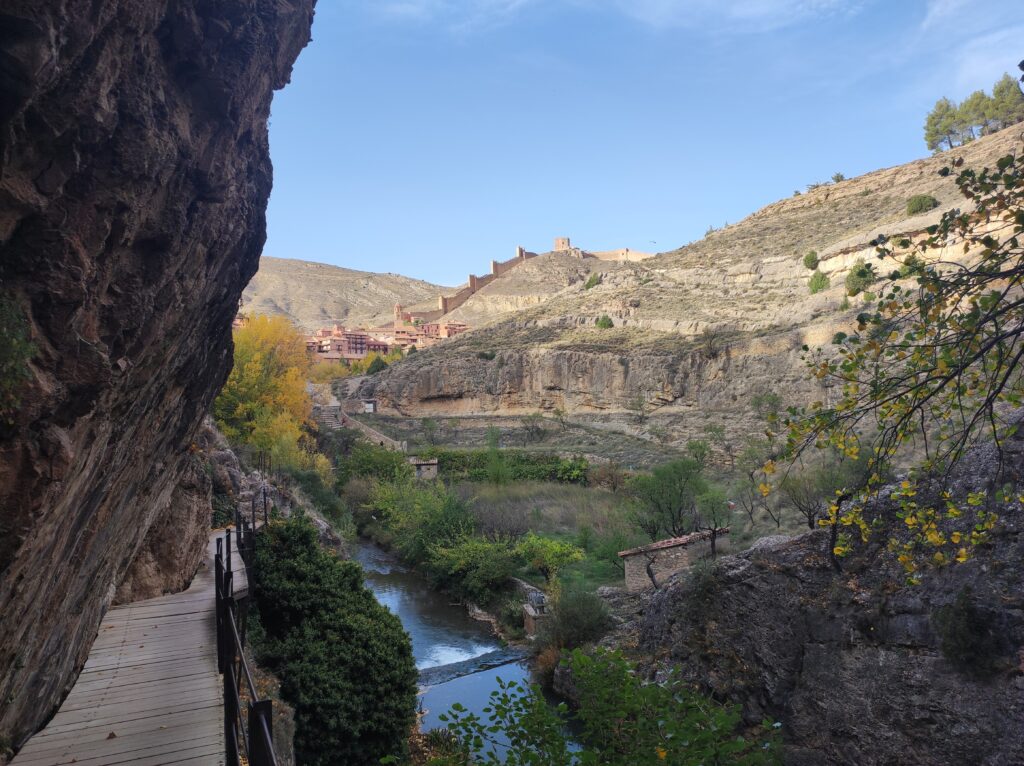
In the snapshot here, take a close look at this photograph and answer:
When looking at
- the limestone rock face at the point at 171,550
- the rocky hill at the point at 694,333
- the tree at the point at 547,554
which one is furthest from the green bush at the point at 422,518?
the rocky hill at the point at 694,333

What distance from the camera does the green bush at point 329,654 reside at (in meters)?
9.72

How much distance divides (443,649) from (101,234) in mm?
16641

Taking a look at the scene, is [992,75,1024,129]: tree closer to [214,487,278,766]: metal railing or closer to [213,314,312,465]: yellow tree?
[213,314,312,465]: yellow tree

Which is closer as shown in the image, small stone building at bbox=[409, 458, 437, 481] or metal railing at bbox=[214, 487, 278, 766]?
metal railing at bbox=[214, 487, 278, 766]

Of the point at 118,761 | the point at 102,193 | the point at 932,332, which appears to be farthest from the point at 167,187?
the point at 932,332

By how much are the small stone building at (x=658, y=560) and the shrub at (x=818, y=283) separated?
35.5 metres

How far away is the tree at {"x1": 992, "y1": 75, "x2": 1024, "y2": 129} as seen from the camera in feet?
202

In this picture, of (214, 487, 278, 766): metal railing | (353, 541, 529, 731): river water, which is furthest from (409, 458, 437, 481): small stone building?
(214, 487, 278, 766): metal railing

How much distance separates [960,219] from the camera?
4.04m

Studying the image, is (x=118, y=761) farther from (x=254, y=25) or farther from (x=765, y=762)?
(x=765, y=762)

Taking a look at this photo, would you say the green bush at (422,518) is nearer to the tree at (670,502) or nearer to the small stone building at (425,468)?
the small stone building at (425,468)

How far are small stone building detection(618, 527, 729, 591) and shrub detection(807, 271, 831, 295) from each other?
1399 inches

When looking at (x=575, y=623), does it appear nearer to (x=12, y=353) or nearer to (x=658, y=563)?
(x=658, y=563)

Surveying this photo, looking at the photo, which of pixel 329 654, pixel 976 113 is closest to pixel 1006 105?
pixel 976 113
